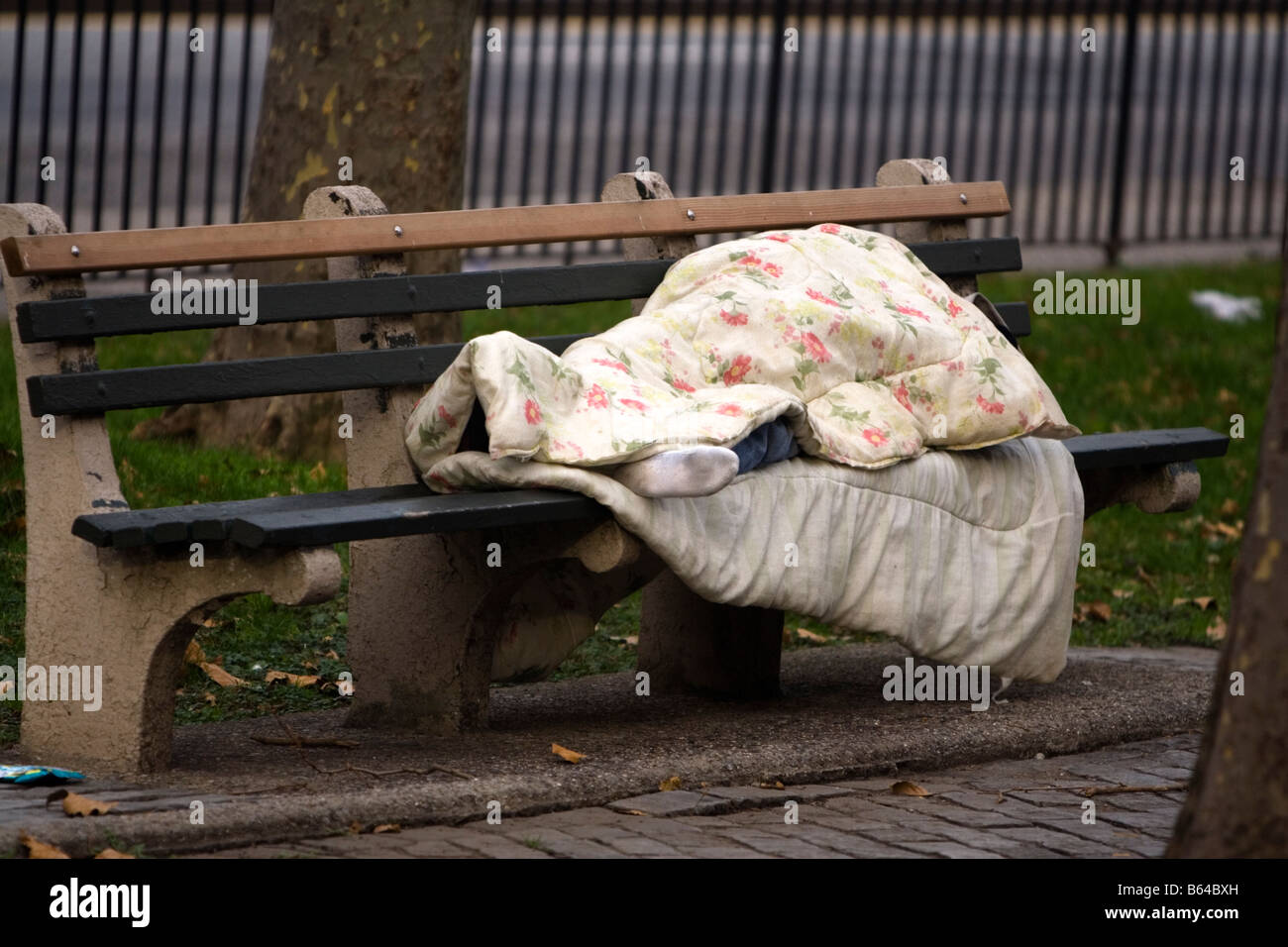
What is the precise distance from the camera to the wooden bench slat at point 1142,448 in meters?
5.15

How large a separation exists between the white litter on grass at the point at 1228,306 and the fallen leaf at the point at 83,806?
24.4 ft

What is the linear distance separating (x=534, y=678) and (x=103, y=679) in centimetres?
110

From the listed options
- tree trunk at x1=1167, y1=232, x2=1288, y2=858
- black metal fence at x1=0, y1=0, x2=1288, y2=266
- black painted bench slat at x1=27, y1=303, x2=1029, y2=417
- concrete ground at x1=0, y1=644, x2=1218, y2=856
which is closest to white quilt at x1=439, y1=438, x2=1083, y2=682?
concrete ground at x1=0, y1=644, x2=1218, y2=856

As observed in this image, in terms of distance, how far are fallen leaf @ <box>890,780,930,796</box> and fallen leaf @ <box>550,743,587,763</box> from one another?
2.24ft

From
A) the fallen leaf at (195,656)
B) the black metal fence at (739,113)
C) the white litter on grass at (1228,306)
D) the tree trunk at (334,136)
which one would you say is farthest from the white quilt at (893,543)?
the white litter on grass at (1228,306)

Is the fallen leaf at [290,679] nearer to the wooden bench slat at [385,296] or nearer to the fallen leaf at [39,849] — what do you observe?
the wooden bench slat at [385,296]

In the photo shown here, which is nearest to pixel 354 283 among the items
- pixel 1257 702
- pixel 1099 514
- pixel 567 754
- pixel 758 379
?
pixel 758 379

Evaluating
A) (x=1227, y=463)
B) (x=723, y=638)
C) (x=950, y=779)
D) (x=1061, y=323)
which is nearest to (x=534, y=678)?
(x=723, y=638)

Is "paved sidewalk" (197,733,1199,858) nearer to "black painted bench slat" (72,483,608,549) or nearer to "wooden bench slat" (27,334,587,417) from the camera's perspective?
"black painted bench slat" (72,483,608,549)

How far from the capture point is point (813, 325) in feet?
15.5

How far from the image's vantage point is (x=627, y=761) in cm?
430

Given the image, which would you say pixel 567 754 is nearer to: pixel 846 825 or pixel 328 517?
pixel 846 825

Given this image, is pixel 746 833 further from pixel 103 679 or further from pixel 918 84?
pixel 918 84

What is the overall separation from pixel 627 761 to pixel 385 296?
3.97 ft
